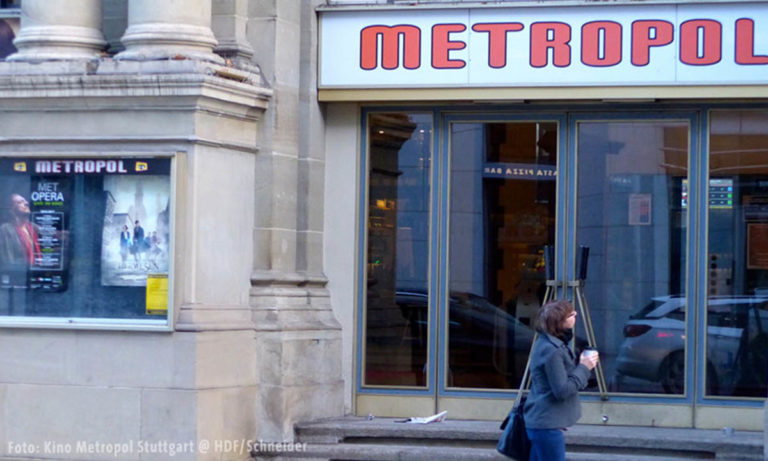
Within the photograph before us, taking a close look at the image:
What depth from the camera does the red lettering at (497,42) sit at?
10281 millimetres

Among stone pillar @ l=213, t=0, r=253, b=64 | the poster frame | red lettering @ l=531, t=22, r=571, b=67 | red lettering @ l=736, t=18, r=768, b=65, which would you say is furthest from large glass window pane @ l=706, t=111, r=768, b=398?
the poster frame

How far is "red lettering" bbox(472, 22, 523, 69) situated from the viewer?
1028 centimetres

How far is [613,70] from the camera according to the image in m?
10.1

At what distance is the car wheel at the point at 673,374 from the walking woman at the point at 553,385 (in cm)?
305

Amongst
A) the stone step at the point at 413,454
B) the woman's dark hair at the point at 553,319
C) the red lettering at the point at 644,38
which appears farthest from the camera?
the red lettering at the point at 644,38

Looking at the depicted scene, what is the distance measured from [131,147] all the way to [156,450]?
239 cm

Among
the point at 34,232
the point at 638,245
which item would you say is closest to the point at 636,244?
the point at 638,245

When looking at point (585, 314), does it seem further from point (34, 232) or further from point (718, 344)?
point (34, 232)

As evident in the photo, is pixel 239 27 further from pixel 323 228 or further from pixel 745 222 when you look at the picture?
pixel 745 222

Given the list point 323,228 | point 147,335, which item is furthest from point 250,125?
point 147,335

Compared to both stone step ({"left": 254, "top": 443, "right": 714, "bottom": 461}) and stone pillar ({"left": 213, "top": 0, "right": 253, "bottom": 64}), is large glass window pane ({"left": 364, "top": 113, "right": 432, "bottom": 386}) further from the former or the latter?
stone pillar ({"left": 213, "top": 0, "right": 253, "bottom": 64})

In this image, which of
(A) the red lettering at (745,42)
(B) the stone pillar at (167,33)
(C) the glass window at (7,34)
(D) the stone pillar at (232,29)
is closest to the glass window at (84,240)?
(B) the stone pillar at (167,33)

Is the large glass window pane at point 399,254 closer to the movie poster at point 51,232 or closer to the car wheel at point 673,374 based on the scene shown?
the car wheel at point 673,374

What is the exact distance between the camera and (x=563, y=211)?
412 inches
